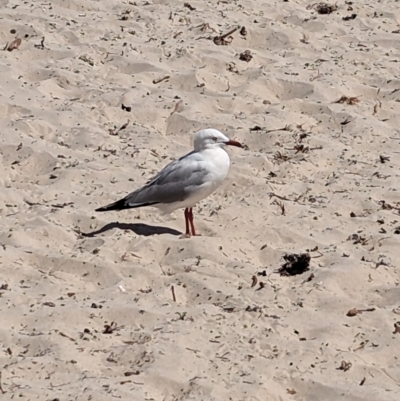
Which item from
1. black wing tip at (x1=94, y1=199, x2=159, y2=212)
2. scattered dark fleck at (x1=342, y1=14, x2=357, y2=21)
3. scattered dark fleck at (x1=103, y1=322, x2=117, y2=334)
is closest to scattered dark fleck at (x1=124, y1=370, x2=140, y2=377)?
scattered dark fleck at (x1=103, y1=322, x2=117, y2=334)

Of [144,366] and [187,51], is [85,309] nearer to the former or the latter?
[144,366]

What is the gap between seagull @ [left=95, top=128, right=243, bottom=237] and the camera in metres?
5.83

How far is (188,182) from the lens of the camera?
589 cm

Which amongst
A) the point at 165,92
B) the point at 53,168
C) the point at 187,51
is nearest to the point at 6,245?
the point at 53,168

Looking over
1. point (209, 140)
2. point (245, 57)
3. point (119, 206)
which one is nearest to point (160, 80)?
point (245, 57)

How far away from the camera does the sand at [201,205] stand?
4.32 m

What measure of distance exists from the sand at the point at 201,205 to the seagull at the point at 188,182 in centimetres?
15

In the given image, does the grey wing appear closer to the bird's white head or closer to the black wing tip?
the black wing tip

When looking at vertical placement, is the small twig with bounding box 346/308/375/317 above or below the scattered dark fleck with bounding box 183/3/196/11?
above

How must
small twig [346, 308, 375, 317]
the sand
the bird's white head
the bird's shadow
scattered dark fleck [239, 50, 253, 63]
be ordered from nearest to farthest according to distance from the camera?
1. the sand
2. small twig [346, 308, 375, 317]
3. the bird's shadow
4. the bird's white head
5. scattered dark fleck [239, 50, 253, 63]

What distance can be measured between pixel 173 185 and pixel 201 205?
1.33ft

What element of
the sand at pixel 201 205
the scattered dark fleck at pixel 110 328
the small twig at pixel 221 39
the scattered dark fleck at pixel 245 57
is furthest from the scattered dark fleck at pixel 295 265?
the small twig at pixel 221 39

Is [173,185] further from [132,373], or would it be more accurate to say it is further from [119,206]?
[132,373]

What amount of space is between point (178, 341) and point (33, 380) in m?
0.70
